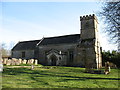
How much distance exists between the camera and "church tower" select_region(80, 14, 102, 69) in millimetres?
26953

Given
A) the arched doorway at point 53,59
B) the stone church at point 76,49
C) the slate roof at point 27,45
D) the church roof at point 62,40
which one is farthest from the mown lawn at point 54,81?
the slate roof at point 27,45

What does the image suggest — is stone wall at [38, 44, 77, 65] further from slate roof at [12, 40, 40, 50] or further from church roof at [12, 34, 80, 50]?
slate roof at [12, 40, 40, 50]

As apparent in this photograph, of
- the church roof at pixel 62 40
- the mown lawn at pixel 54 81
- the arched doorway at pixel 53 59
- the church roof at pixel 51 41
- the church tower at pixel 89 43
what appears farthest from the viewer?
the church roof at pixel 51 41

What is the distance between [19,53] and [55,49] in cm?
1292

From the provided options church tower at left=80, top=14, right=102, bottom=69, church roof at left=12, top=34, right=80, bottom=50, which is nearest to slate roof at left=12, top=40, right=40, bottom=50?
church roof at left=12, top=34, right=80, bottom=50

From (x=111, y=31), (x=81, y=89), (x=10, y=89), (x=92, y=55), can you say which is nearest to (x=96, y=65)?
(x=92, y=55)

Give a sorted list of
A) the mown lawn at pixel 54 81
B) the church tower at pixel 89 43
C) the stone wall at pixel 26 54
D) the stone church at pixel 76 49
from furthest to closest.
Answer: the stone wall at pixel 26 54
the stone church at pixel 76 49
the church tower at pixel 89 43
the mown lawn at pixel 54 81

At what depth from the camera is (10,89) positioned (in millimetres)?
6984

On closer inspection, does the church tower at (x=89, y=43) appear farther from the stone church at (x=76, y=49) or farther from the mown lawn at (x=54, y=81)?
the mown lawn at (x=54, y=81)

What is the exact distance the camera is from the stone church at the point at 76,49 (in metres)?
27.5

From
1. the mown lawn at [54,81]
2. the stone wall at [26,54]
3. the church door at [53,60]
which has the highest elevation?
the stone wall at [26,54]

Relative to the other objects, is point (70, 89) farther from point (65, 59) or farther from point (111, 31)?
point (65, 59)

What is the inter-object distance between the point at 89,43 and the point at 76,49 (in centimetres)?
321

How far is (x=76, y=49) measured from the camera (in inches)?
1130
